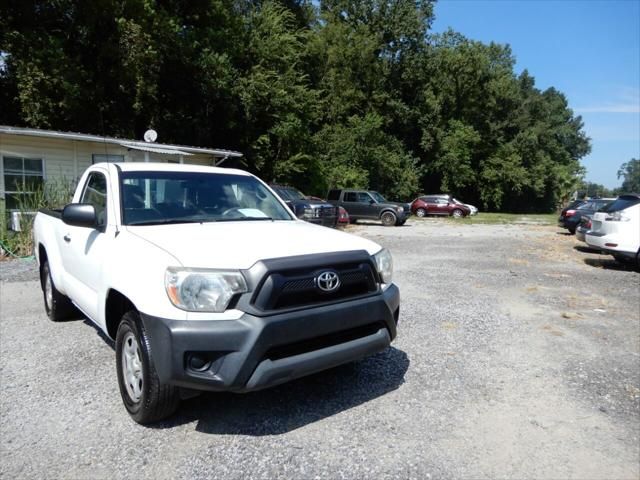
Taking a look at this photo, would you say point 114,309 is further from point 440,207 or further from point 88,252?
point 440,207

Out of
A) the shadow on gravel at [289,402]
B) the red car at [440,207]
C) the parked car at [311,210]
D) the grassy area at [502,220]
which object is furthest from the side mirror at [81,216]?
the red car at [440,207]

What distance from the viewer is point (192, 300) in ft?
9.00

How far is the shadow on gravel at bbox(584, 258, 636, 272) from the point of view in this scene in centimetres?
1062

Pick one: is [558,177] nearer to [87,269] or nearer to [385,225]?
[385,225]

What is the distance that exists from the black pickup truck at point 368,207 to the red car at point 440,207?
30.3 ft

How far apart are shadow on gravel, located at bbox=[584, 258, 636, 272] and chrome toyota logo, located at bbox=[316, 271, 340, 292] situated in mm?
9907

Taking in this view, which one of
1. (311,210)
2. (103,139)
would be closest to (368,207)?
(311,210)

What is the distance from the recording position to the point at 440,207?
109ft

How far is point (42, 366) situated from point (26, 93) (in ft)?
62.4

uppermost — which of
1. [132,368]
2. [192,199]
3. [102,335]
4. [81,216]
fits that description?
[192,199]

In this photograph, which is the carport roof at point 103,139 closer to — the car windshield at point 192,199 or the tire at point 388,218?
the car windshield at point 192,199

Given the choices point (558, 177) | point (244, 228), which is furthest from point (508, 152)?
point (244, 228)

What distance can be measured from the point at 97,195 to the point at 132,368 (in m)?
1.92

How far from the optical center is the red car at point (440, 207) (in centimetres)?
3309
